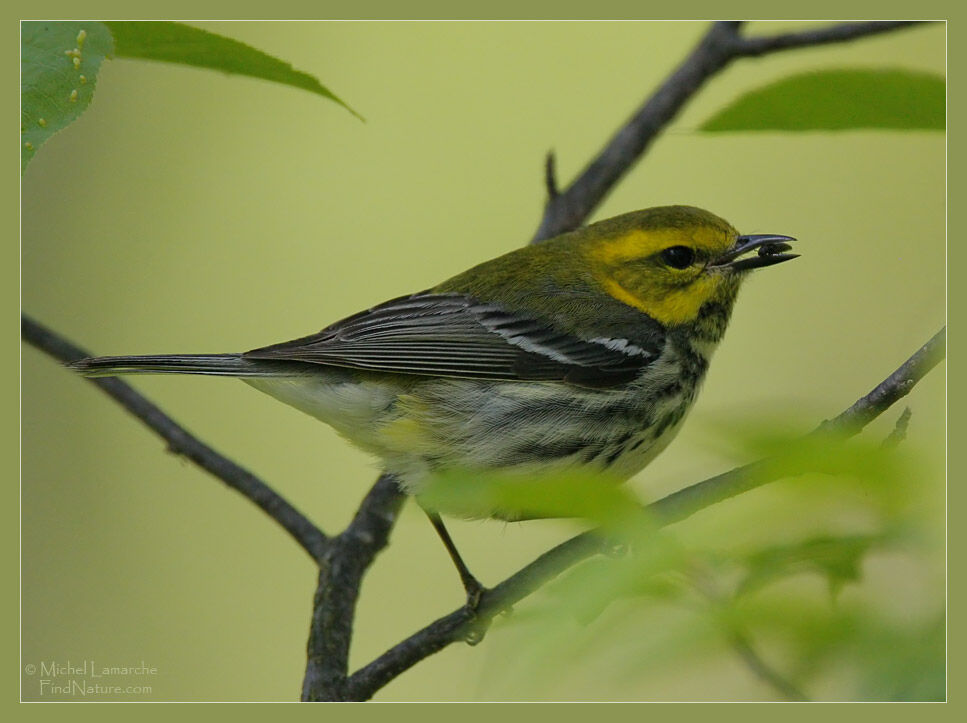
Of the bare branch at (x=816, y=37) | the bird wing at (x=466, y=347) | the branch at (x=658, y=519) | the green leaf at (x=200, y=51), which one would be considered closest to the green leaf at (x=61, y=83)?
the green leaf at (x=200, y=51)

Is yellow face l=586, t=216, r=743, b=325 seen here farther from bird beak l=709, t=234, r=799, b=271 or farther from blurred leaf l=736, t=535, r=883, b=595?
blurred leaf l=736, t=535, r=883, b=595

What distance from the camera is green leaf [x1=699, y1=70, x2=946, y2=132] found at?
1970 mm

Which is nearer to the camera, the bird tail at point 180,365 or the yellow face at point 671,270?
the bird tail at point 180,365

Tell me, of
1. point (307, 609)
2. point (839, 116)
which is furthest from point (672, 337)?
point (307, 609)

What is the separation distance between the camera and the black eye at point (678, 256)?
3.62 meters

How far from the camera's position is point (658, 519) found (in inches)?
48.5

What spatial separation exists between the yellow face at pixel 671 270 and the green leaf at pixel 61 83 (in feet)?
7.06

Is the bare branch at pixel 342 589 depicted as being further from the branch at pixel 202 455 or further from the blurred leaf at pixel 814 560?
the blurred leaf at pixel 814 560

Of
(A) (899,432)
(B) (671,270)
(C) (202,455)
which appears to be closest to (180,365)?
(C) (202,455)

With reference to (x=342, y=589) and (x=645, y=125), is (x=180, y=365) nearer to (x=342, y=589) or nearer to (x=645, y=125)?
(x=342, y=589)

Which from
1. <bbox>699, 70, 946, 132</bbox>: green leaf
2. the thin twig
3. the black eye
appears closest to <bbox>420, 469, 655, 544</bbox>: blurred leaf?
the thin twig

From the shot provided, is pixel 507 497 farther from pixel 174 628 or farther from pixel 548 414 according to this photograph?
pixel 174 628

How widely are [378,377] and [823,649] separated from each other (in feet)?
6.83

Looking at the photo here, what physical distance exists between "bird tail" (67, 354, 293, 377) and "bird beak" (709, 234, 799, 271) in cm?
151
